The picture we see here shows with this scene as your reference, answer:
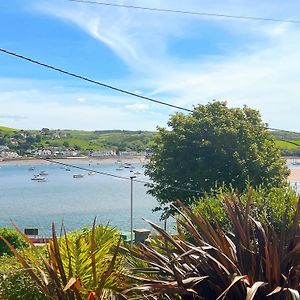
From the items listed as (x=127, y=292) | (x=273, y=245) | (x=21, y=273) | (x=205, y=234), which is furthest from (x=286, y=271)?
(x=21, y=273)

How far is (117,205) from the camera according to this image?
→ 205ft

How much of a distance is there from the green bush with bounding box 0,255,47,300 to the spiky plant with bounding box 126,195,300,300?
141 centimetres

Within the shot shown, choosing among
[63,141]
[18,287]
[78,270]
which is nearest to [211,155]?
[18,287]

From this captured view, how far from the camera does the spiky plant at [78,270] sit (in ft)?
18.2

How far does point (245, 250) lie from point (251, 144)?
884 inches

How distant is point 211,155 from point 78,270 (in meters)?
21.7

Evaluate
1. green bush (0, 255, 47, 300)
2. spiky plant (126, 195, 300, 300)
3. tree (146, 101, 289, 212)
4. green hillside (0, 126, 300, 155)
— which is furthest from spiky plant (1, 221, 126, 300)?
tree (146, 101, 289, 212)

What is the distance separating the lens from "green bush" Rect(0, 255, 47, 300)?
269 inches

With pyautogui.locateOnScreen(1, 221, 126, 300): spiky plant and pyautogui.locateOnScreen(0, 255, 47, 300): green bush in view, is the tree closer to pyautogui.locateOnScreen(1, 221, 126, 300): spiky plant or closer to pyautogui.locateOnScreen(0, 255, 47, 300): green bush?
pyautogui.locateOnScreen(0, 255, 47, 300): green bush

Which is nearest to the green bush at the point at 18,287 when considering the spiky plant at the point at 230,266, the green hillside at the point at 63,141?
the spiky plant at the point at 230,266

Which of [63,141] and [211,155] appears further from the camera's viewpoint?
[63,141]

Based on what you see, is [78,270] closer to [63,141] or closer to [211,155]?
[211,155]

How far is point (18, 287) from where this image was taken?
7.03 metres

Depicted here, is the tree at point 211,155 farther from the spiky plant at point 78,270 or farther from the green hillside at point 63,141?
the spiky plant at point 78,270
